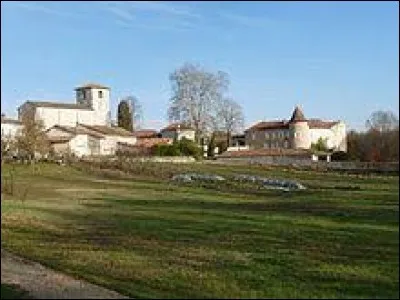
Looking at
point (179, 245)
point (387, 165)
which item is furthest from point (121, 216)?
point (387, 165)

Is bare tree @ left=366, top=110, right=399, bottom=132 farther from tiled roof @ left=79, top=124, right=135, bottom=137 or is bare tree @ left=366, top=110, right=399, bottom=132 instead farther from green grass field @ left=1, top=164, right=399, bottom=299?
tiled roof @ left=79, top=124, right=135, bottom=137

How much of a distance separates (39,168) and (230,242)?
4332 centimetres

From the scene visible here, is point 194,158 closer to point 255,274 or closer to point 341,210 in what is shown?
point 341,210

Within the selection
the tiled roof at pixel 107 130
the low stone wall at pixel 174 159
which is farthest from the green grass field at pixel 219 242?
the tiled roof at pixel 107 130

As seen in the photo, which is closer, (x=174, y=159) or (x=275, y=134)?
(x=174, y=159)

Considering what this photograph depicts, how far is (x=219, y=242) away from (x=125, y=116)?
9994 centimetres

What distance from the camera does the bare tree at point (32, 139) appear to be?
59.4 m

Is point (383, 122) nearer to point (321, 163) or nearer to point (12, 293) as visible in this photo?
point (12, 293)

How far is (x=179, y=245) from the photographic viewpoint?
53.3 ft

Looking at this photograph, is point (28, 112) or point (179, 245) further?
point (28, 112)

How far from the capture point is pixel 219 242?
16.5 m

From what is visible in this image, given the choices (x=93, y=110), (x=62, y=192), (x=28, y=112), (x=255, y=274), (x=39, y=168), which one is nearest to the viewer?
(x=255, y=274)

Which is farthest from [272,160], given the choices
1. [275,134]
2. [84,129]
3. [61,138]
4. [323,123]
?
[84,129]

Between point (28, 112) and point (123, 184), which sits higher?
point (28, 112)
